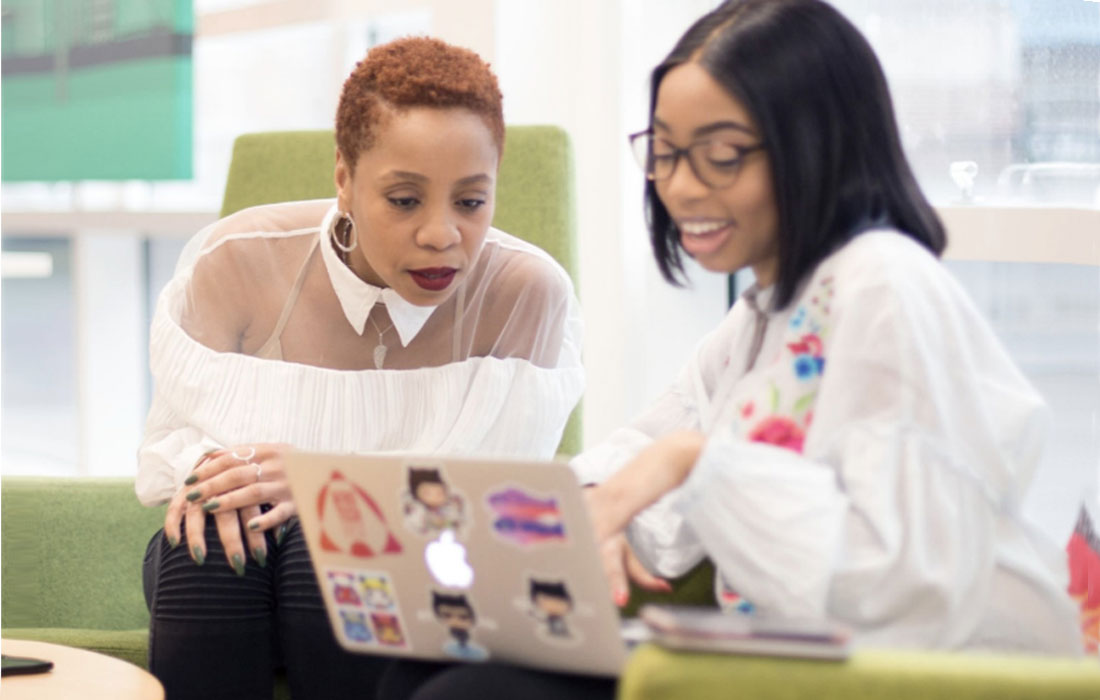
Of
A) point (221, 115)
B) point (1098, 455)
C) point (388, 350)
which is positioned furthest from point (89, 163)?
point (1098, 455)

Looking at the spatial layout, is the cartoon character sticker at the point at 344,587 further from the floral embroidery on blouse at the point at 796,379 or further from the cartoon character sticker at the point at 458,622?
the floral embroidery on blouse at the point at 796,379

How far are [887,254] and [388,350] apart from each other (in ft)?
2.72

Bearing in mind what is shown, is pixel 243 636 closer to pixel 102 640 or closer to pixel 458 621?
pixel 102 640

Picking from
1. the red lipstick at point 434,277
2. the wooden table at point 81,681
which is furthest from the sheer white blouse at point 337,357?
the wooden table at point 81,681

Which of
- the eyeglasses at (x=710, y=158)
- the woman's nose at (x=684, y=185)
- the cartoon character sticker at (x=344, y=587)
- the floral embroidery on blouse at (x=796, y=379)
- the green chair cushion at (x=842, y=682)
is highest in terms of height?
the eyeglasses at (x=710, y=158)

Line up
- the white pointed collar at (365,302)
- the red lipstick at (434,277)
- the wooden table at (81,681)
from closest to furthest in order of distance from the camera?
the wooden table at (81,681) → the red lipstick at (434,277) → the white pointed collar at (365,302)

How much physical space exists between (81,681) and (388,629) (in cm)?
52

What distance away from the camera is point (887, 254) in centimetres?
108

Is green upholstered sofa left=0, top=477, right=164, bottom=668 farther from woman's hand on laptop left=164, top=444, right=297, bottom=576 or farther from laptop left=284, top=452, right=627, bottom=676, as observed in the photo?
laptop left=284, top=452, right=627, bottom=676

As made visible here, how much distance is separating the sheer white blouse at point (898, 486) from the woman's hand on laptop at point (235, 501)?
613 millimetres

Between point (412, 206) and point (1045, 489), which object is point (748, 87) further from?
point (1045, 489)

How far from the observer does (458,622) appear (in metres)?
1.06

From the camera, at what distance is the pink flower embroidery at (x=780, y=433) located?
1122 mm

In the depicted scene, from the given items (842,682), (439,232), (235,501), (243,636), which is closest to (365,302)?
(439,232)
